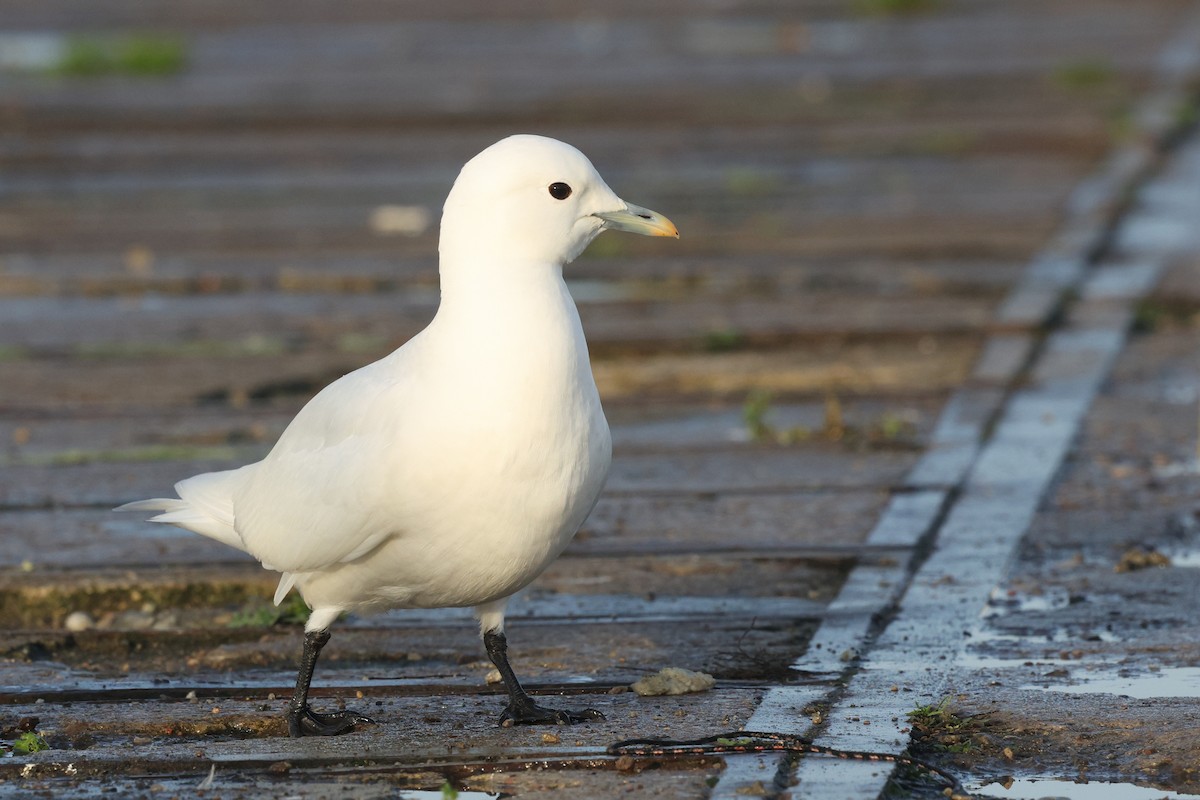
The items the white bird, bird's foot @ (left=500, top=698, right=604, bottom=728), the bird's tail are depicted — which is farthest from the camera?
the bird's tail

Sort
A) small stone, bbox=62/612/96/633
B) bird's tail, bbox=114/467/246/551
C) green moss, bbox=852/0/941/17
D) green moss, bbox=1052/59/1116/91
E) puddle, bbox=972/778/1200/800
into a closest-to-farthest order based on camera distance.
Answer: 1. puddle, bbox=972/778/1200/800
2. bird's tail, bbox=114/467/246/551
3. small stone, bbox=62/612/96/633
4. green moss, bbox=1052/59/1116/91
5. green moss, bbox=852/0/941/17

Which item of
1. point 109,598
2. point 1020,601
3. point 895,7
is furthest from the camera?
point 895,7

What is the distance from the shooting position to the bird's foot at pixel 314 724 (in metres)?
4.33

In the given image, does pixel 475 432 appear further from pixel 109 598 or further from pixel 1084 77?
pixel 1084 77

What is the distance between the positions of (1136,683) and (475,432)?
1.67m

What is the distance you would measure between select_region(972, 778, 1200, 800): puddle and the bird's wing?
140cm

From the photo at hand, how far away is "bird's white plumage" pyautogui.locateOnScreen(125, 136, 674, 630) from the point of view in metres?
4.13

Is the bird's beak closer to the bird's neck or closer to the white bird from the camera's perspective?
the white bird

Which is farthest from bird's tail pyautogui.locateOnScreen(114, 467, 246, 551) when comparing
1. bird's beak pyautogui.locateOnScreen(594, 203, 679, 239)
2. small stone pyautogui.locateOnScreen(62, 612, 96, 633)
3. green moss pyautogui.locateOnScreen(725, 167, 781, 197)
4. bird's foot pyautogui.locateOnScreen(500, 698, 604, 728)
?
green moss pyautogui.locateOnScreen(725, 167, 781, 197)

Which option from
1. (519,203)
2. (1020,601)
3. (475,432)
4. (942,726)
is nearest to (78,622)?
(475,432)

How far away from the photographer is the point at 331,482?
14.5 feet

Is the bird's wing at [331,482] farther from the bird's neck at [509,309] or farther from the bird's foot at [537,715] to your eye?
the bird's foot at [537,715]

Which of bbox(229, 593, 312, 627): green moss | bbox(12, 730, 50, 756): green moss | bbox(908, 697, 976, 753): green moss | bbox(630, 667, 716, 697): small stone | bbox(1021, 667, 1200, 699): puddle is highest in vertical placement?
bbox(12, 730, 50, 756): green moss

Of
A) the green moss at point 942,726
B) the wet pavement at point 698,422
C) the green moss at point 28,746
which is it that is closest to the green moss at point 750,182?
the wet pavement at point 698,422
